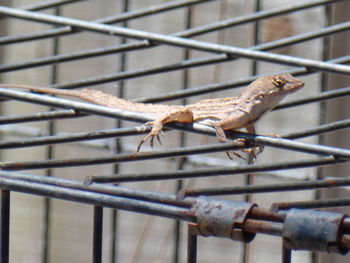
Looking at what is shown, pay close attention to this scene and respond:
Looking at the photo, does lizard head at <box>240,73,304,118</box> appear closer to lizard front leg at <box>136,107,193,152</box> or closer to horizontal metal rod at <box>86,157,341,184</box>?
lizard front leg at <box>136,107,193,152</box>

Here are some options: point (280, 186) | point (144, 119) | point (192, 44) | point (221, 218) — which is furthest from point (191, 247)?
point (192, 44)

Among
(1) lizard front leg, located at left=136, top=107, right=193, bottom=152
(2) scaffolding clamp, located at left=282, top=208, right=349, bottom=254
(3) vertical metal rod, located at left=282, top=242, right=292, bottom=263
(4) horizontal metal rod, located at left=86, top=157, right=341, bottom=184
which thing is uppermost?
(1) lizard front leg, located at left=136, top=107, right=193, bottom=152

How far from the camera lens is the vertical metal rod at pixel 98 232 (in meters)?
0.89

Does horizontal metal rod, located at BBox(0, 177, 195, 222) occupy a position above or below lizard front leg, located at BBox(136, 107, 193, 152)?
below

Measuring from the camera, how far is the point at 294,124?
10.6ft

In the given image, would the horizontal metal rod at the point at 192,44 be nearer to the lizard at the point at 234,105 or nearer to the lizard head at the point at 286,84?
the lizard at the point at 234,105

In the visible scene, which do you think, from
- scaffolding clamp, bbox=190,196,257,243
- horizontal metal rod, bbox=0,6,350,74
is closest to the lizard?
horizontal metal rod, bbox=0,6,350,74

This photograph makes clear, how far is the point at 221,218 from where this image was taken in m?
0.78

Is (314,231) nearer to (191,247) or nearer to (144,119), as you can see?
(191,247)

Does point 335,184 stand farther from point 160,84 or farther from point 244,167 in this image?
point 160,84

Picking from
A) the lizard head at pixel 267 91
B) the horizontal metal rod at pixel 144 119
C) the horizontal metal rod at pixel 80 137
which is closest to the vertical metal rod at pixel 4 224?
the horizontal metal rod at pixel 144 119

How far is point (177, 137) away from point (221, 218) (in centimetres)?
223

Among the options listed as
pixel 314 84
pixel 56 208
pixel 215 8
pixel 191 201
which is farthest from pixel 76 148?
pixel 191 201

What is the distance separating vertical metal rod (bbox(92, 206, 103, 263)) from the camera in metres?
0.89
